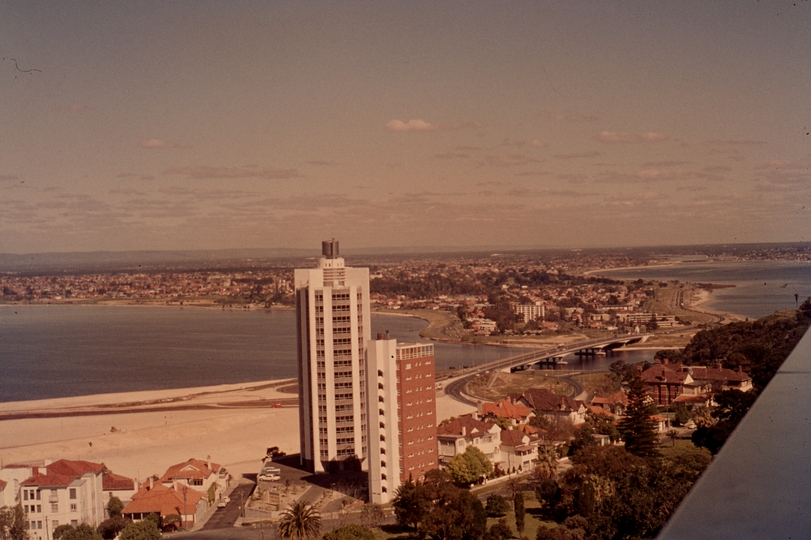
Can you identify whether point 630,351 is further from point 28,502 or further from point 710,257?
point 710,257

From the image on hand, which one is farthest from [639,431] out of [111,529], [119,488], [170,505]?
[119,488]

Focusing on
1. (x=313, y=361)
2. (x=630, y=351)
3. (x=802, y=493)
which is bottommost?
(x=630, y=351)

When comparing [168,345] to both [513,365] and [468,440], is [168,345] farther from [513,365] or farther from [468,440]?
[468,440]

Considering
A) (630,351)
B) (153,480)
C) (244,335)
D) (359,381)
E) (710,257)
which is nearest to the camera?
(153,480)

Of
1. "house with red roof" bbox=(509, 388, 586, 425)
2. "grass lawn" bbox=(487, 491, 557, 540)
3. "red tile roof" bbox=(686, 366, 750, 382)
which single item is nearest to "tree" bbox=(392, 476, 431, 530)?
"grass lawn" bbox=(487, 491, 557, 540)

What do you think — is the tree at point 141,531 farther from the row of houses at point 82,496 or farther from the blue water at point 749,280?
the blue water at point 749,280

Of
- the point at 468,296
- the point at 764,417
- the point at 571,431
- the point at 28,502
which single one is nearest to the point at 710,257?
the point at 468,296

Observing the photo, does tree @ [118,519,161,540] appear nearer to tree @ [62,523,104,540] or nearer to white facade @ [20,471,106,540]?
tree @ [62,523,104,540]

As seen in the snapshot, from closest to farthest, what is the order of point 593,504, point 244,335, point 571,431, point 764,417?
point 764,417 < point 593,504 < point 571,431 < point 244,335
